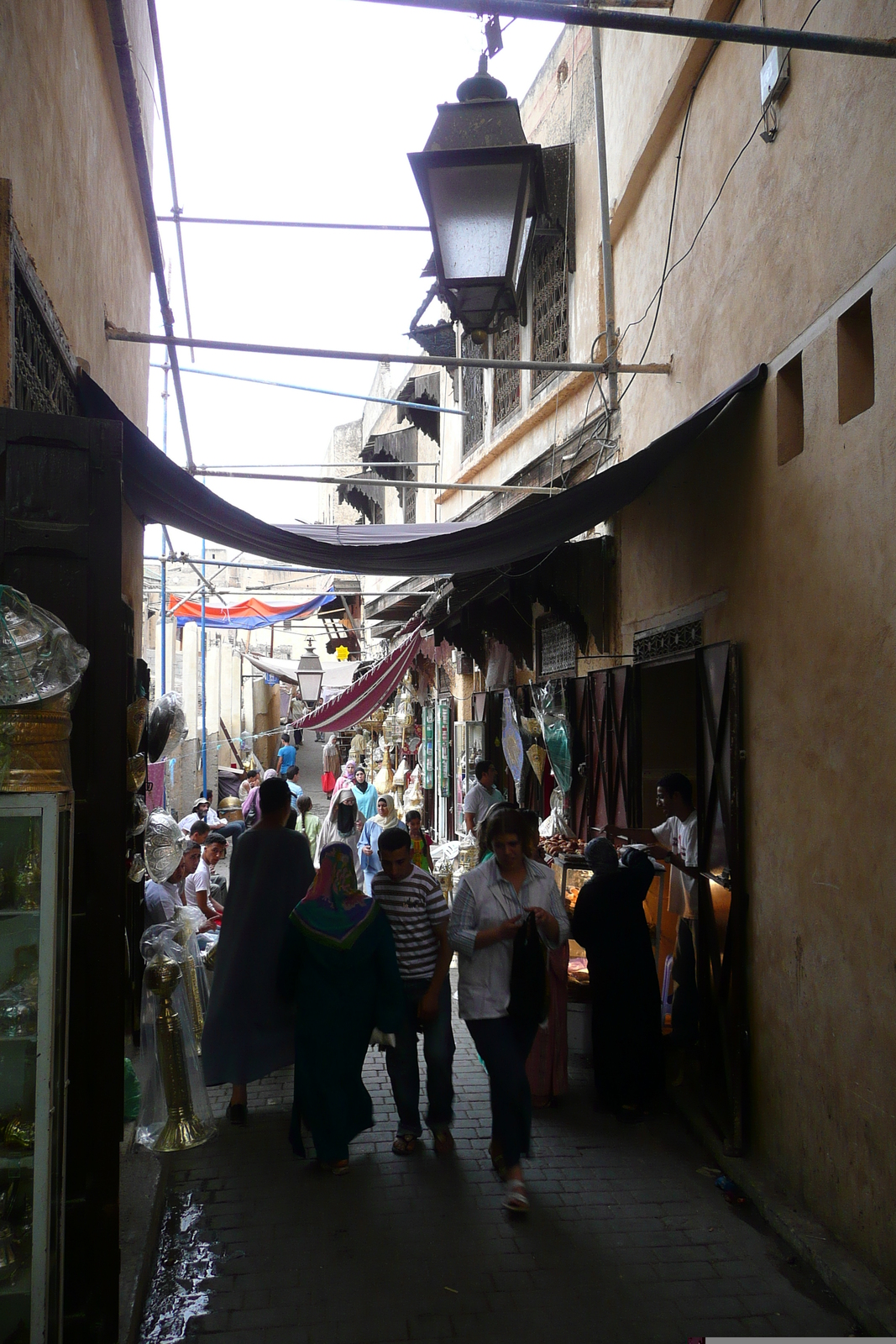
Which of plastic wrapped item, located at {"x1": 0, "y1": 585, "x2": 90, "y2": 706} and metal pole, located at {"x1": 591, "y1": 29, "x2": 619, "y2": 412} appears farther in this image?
metal pole, located at {"x1": 591, "y1": 29, "x2": 619, "y2": 412}

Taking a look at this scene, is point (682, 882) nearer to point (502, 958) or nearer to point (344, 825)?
point (502, 958)

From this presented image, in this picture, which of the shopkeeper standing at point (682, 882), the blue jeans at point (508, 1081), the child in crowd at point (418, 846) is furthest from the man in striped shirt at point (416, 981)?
the child in crowd at point (418, 846)

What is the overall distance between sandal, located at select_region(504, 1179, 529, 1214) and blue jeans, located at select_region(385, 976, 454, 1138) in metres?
0.74

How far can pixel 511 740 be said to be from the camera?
30.3ft

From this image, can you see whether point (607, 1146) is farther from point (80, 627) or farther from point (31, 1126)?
point (80, 627)

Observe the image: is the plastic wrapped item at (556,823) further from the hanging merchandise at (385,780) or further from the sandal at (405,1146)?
the hanging merchandise at (385,780)

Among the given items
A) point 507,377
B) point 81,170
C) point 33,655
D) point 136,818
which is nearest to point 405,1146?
point 136,818

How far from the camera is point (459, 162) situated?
4.40 m

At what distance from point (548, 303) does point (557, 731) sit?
13.7 feet

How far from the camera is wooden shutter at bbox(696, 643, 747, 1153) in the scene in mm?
4430

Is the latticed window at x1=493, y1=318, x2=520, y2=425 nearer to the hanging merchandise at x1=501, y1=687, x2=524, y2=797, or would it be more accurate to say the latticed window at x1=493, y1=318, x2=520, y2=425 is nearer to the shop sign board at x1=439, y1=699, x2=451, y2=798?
the hanging merchandise at x1=501, y1=687, x2=524, y2=797

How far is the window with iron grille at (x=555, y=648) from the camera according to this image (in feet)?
26.4

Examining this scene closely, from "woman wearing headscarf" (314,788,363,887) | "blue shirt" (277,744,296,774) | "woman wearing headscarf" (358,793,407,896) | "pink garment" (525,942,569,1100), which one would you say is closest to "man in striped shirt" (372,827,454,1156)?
"pink garment" (525,942,569,1100)

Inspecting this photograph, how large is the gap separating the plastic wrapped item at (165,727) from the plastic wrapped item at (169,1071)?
1.70 meters
